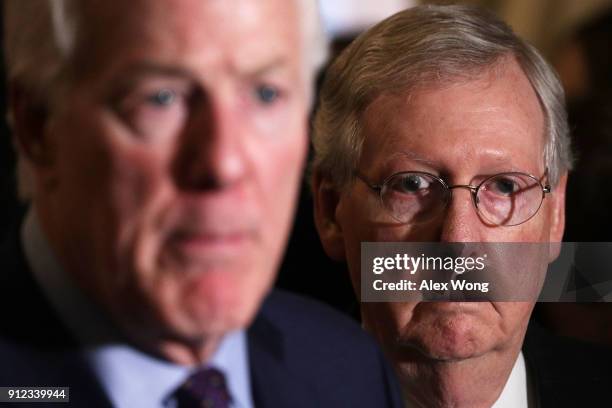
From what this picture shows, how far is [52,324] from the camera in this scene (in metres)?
0.66

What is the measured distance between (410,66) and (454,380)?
0.28m

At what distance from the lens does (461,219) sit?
0.85 metres

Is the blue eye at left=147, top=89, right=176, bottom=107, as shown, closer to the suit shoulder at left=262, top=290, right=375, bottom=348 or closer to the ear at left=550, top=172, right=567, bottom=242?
the suit shoulder at left=262, top=290, right=375, bottom=348

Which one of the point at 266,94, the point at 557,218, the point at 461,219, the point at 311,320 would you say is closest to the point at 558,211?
the point at 557,218

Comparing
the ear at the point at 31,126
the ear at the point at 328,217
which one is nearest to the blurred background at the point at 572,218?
the ear at the point at 328,217

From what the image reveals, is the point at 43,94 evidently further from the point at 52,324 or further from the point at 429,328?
the point at 429,328

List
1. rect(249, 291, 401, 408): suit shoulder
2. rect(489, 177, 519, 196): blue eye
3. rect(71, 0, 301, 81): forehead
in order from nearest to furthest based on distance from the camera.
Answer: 1. rect(71, 0, 301, 81): forehead
2. rect(249, 291, 401, 408): suit shoulder
3. rect(489, 177, 519, 196): blue eye

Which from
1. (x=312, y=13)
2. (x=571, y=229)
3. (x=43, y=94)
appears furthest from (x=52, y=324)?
(x=571, y=229)

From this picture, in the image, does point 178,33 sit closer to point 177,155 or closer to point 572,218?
point 177,155

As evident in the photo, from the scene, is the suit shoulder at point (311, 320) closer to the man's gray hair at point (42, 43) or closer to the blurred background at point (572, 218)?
the blurred background at point (572, 218)

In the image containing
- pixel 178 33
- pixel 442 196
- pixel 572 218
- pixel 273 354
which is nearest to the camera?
pixel 178 33

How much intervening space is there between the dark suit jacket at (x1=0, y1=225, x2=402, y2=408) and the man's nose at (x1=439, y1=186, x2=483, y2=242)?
4.5 inches

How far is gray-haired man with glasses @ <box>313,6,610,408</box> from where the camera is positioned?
0.84 meters

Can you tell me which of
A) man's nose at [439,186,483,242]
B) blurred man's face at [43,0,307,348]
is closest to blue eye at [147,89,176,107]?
blurred man's face at [43,0,307,348]
